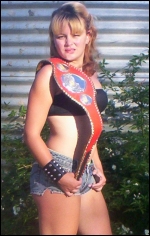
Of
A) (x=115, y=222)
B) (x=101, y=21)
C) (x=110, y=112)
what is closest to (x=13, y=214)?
(x=115, y=222)

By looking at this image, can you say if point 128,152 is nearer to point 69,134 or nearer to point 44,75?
point 69,134

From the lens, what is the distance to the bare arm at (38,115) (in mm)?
2773

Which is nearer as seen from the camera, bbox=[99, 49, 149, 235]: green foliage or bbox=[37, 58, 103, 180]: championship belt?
bbox=[37, 58, 103, 180]: championship belt

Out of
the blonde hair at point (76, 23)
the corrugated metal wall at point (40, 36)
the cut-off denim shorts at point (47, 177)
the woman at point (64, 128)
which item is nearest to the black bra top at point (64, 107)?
the woman at point (64, 128)

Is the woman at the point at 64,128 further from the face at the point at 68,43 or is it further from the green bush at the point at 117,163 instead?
the green bush at the point at 117,163

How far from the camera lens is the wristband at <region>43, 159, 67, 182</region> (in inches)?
109

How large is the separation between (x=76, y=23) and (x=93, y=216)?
3.66 ft

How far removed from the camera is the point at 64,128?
2889mm

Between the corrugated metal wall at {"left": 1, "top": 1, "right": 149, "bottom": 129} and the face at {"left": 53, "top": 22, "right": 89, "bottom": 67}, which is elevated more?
the face at {"left": 53, "top": 22, "right": 89, "bottom": 67}

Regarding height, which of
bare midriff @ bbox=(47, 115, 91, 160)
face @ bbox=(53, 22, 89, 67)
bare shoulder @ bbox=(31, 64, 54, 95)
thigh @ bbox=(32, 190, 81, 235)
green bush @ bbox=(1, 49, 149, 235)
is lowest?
green bush @ bbox=(1, 49, 149, 235)

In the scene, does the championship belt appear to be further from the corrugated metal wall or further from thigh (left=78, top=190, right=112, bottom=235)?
the corrugated metal wall

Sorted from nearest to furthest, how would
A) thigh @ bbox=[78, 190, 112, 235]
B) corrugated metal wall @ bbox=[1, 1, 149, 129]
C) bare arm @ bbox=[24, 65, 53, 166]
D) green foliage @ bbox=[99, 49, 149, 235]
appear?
1. bare arm @ bbox=[24, 65, 53, 166]
2. thigh @ bbox=[78, 190, 112, 235]
3. green foliage @ bbox=[99, 49, 149, 235]
4. corrugated metal wall @ bbox=[1, 1, 149, 129]

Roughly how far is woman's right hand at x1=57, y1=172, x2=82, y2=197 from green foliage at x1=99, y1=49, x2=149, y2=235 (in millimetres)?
1729

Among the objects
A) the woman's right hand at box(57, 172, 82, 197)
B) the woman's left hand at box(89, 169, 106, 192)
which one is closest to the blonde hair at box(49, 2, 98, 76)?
the woman's left hand at box(89, 169, 106, 192)
